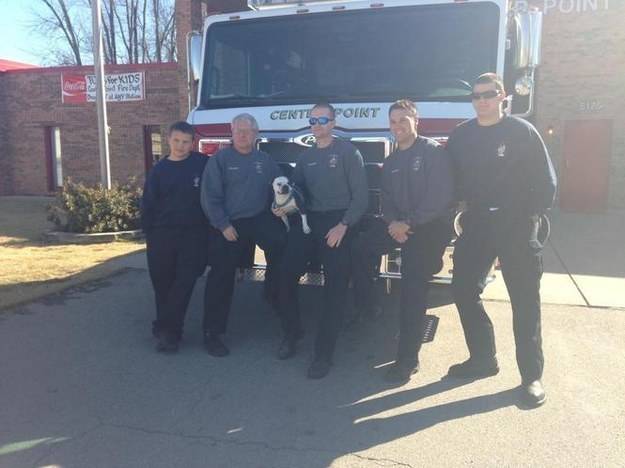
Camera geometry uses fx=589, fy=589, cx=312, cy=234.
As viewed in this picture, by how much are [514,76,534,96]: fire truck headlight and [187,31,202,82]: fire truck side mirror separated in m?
2.85

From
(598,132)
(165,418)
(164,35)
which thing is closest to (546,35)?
(598,132)

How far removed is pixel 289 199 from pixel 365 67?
1537mm

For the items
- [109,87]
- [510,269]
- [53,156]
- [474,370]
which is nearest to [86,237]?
[474,370]

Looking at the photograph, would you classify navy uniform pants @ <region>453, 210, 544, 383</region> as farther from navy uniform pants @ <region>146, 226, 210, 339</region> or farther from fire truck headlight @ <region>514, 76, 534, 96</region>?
navy uniform pants @ <region>146, 226, 210, 339</region>

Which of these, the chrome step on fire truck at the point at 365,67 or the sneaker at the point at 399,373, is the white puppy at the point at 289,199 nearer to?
the chrome step on fire truck at the point at 365,67

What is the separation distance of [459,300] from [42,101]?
17894 millimetres

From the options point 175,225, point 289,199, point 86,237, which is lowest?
point 86,237

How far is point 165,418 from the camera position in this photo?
3.50 metres

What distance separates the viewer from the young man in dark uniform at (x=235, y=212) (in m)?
4.32

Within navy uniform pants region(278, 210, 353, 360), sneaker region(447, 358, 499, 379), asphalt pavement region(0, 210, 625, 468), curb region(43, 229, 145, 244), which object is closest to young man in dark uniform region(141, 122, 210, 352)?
asphalt pavement region(0, 210, 625, 468)

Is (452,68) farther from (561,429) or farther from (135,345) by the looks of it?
(135,345)

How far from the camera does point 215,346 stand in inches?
179

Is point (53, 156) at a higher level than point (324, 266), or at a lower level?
higher

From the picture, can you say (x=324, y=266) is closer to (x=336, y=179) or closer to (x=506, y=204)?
(x=336, y=179)
